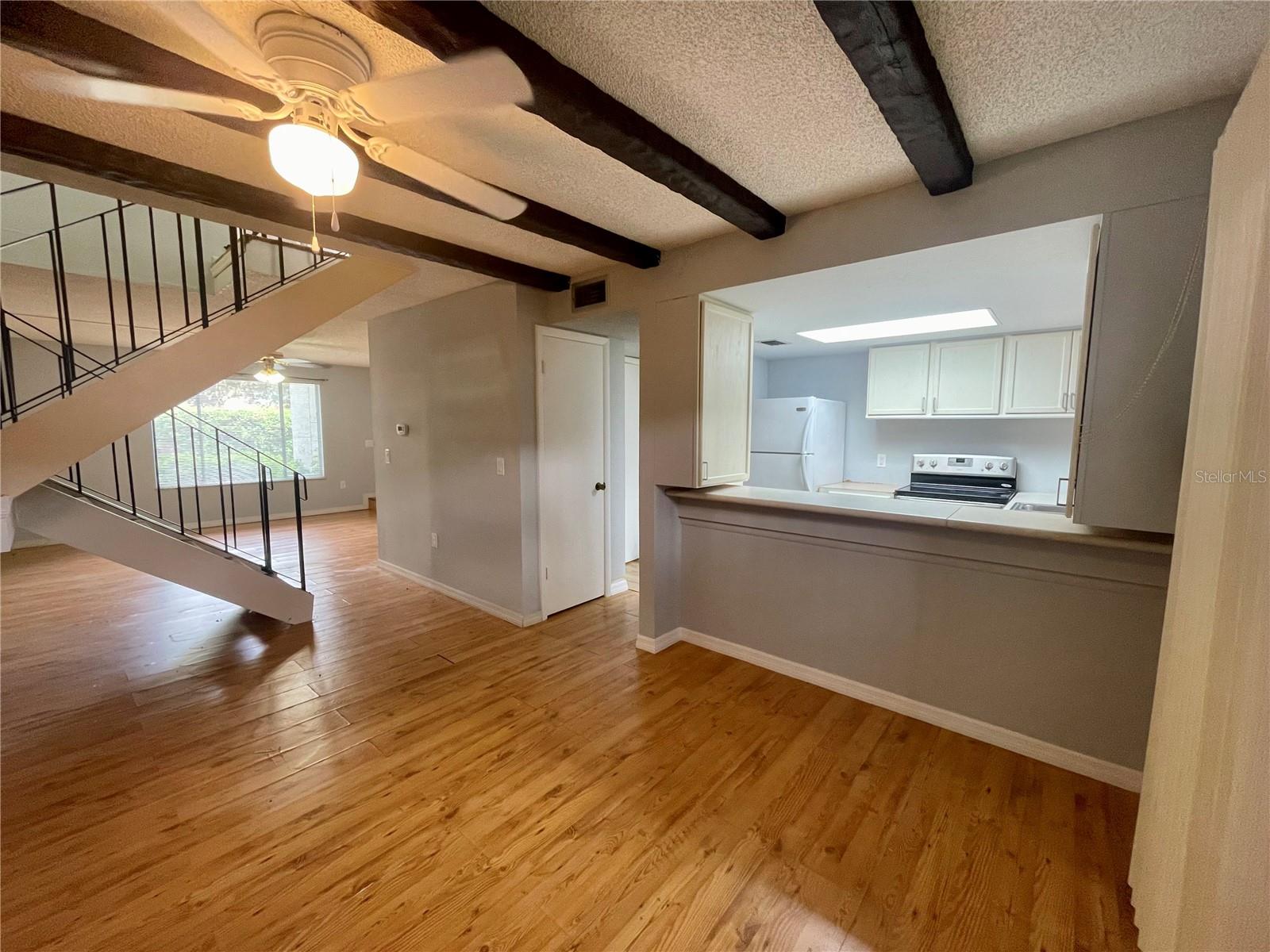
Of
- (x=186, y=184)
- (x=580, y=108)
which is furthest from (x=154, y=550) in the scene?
(x=580, y=108)

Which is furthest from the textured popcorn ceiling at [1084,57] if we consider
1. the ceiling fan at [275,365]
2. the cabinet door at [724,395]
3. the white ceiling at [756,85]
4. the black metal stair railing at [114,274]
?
the ceiling fan at [275,365]

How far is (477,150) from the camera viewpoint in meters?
1.82

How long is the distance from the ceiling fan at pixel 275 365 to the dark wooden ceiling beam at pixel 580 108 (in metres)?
4.57

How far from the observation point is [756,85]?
4.79ft

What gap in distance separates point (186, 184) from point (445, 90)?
1558 millimetres

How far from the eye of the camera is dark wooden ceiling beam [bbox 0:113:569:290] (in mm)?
1631

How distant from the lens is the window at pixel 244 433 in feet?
20.7

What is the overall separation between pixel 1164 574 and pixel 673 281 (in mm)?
2503

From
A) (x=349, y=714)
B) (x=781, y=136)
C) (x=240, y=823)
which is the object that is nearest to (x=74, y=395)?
(x=349, y=714)

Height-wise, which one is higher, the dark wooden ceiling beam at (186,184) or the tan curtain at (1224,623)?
the dark wooden ceiling beam at (186,184)

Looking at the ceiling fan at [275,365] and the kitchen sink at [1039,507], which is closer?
the kitchen sink at [1039,507]

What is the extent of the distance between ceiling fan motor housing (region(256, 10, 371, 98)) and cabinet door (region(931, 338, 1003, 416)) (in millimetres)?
4214

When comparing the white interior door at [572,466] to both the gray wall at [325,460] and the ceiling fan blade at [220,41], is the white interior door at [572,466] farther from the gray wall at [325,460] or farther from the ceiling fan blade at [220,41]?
the gray wall at [325,460]

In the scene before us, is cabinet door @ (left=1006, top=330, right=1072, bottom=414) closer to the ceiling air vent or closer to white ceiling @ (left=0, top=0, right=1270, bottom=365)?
white ceiling @ (left=0, top=0, right=1270, bottom=365)
